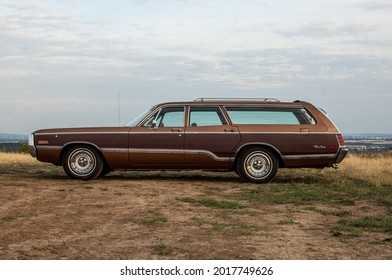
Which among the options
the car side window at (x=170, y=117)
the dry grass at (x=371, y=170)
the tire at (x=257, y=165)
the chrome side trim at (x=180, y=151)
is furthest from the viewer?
the dry grass at (x=371, y=170)

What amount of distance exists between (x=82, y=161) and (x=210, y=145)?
266 centimetres

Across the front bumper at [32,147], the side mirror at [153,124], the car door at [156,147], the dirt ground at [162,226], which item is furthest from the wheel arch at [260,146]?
the front bumper at [32,147]

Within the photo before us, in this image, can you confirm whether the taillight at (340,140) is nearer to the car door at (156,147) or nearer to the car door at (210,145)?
the car door at (210,145)

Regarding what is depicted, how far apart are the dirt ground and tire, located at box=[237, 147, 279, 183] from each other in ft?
2.41

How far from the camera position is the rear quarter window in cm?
1237

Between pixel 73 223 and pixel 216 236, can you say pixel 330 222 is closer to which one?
pixel 216 236

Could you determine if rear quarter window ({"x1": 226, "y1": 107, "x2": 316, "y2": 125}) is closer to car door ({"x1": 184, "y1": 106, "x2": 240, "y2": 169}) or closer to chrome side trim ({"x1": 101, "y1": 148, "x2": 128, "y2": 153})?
car door ({"x1": 184, "y1": 106, "x2": 240, "y2": 169})

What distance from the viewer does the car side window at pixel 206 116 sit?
12359 mm

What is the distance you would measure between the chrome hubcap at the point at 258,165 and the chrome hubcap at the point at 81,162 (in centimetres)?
321

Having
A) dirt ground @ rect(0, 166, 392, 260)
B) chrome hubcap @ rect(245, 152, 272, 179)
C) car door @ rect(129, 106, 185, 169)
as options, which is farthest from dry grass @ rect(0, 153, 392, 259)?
car door @ rect(129, 106, 185, 169)

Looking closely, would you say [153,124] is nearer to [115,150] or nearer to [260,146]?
[115,150]

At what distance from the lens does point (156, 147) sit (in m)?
12.1

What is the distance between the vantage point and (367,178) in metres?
13.5
